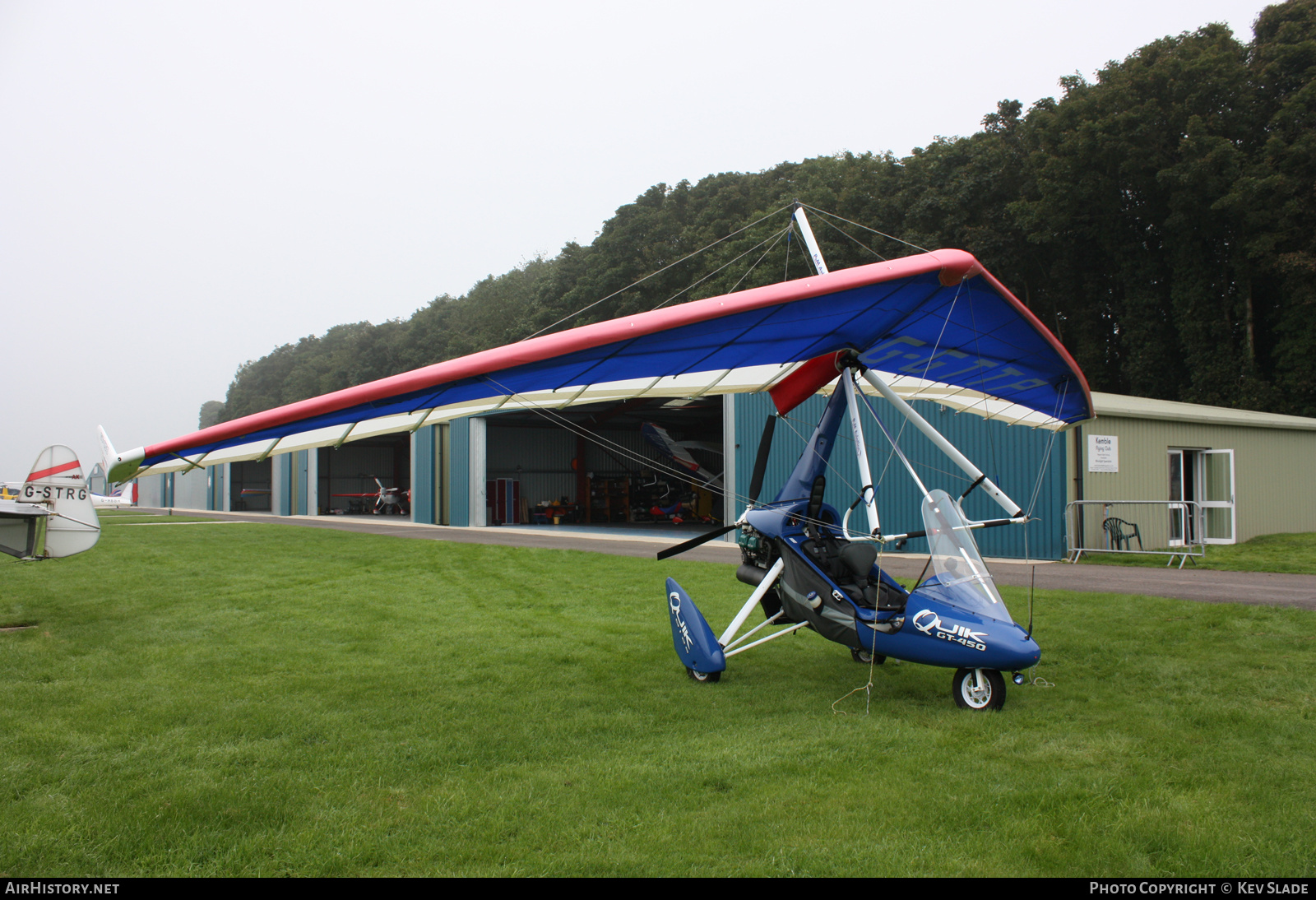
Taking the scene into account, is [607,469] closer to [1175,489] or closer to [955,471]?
[955,471]

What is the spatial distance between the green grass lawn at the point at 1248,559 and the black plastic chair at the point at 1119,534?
0.26 metres

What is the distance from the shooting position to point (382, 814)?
3320 mm

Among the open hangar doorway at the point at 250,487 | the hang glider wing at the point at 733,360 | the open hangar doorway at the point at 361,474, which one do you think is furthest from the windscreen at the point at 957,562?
the open hangar doorway at the point at 250,487

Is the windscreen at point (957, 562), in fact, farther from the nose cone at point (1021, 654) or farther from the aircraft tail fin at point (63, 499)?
the aircraft tail fin at point (63, 499)

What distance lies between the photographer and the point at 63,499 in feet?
31.3

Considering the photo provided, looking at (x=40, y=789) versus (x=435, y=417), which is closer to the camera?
(x=40, y=789)

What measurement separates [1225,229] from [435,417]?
29376mm

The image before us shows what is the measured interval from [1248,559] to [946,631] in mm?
11197

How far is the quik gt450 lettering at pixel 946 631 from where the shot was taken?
4633 millimetres

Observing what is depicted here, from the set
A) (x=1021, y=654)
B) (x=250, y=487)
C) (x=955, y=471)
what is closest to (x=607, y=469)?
(x=955, y=471)

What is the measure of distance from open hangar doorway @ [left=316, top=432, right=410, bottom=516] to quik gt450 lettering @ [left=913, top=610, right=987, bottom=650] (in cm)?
3546

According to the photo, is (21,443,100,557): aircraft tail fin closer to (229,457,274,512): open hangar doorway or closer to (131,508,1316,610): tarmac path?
(131,508,1316,610): tarmac path

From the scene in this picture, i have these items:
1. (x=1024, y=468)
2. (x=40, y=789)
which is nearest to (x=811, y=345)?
(x=40, y=789)
